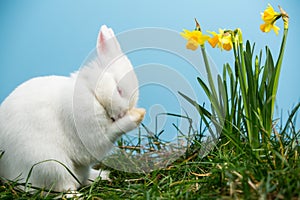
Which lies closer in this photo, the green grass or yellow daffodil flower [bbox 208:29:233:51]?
the green grass

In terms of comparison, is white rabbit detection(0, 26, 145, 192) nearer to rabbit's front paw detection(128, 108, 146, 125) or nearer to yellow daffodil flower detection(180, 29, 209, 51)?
rabbit's front paw detection(128, 108, 146, 125)

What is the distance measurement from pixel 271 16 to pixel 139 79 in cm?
52

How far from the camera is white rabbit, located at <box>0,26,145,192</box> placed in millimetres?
1690

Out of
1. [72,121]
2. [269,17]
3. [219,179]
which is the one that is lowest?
[219,179]

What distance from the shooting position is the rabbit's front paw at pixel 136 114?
174 centimetres

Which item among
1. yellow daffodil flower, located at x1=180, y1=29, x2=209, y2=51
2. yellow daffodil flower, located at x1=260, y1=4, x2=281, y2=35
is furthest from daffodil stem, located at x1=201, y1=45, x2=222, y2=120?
yellow daffodil flower, located at x1=260, y1=4, x2=281, y2=35

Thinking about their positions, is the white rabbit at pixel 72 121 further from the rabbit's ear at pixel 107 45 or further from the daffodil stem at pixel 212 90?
the daffodil stem at pixel 212 90

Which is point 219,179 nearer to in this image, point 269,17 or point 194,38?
point 194,38

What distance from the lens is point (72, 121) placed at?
172 centimetres

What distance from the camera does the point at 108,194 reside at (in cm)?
163

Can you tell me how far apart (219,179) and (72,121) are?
0.58 meters

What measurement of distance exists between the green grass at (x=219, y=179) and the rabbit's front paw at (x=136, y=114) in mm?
195

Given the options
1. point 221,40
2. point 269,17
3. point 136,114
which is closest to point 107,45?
point 136,114

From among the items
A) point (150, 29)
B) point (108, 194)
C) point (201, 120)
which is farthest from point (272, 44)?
point (108, 194)
